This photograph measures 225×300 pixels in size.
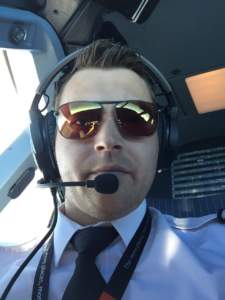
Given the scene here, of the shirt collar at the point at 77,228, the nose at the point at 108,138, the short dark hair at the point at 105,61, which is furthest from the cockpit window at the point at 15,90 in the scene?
the nose at the point at 108,138

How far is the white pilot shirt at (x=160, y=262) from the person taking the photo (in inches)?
38.7

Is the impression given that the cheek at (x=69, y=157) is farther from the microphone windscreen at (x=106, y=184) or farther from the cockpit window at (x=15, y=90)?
the cockpit window at (x=15, y=90)

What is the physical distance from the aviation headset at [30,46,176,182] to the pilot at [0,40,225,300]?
0.09 feet

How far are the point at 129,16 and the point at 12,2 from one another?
1.35 ft

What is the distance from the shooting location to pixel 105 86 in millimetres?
1105

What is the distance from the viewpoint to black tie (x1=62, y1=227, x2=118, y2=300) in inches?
36.9

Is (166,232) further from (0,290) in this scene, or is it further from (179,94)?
(179,94)

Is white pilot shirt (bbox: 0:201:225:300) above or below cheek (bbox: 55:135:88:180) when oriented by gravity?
below

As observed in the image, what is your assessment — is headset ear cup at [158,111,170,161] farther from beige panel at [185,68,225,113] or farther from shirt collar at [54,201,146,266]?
beige panel at [185,68,225,113]

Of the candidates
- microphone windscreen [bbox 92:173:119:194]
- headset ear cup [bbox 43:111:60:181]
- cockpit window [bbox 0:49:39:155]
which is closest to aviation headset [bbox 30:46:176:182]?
headset ear cup [bbox 43:111:60:181]

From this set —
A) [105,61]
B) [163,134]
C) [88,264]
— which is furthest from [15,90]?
[88,264]

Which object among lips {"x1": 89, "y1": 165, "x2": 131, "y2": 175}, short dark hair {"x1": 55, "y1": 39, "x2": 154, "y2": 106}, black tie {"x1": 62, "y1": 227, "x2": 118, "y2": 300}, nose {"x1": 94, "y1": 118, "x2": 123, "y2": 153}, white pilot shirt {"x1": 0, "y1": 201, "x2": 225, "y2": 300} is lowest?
white pilot shirt {"x1": 0, "y1": 201, "x2": 225, "y2": 300}

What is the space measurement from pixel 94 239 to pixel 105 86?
0.36 metres

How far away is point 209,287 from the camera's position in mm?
972
